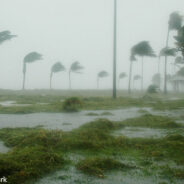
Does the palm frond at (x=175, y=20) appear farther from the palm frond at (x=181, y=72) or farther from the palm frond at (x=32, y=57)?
the palm frond at (x=181, y=72)

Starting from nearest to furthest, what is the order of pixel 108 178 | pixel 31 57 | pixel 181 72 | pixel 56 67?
pixel 108 178
pixel 31 57
pixel 56 67
pixel 181 72

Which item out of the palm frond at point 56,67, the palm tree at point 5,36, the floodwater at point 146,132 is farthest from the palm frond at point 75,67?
the floodwater at point 146,132

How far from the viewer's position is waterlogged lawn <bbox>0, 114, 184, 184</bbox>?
12.0ft

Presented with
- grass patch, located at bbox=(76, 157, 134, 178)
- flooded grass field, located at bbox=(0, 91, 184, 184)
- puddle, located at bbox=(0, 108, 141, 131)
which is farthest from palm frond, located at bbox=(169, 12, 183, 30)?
grass patch, located at bbox=(76, 157, 134, 178)

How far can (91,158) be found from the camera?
14.5ft

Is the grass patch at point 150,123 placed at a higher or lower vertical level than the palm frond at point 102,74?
lower

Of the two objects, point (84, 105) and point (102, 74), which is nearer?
point (84, 105)

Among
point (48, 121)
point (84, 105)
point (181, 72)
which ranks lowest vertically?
point (48, 121)

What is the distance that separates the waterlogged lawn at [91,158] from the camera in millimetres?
3648

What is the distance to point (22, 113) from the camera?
1183 centimetres

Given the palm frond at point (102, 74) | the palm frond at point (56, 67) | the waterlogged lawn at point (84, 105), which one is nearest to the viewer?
the waterlogged lawn at point (84, 105)

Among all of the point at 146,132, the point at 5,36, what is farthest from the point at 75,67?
the point at 146,132

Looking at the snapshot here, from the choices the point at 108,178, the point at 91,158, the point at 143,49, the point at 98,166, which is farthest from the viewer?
the point at 143,49

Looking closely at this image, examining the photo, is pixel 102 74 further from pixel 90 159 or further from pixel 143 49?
pixel 90 159
